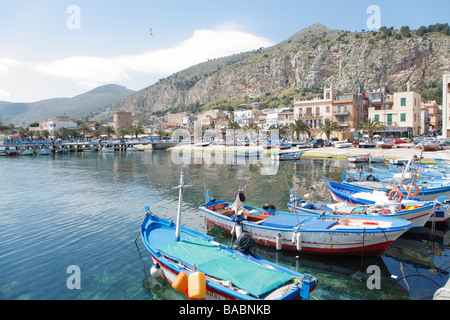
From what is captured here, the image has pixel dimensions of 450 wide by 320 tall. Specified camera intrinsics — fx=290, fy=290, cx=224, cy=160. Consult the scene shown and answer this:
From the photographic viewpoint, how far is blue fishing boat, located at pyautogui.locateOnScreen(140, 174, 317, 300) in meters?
8.85

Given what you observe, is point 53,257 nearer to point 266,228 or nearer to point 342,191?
point 266,228

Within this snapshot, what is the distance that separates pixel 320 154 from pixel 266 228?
1899 inches

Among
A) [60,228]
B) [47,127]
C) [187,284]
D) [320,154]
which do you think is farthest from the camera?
[47,127]

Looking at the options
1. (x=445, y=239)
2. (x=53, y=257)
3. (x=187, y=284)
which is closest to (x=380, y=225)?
(x=445, y=239)

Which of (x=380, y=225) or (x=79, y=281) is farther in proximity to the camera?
(x=380, y=225)

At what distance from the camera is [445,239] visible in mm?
16422

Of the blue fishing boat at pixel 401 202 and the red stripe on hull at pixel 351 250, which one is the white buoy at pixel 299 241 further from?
the blue fishing boat at pixel 401 202

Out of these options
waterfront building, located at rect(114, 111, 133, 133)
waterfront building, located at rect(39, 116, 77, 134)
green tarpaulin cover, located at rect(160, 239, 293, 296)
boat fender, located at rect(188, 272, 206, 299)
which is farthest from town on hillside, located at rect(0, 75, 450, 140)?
waterfront building, located at rect(39, 116, 77, 134)

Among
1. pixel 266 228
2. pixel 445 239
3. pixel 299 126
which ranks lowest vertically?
pixel 445 239

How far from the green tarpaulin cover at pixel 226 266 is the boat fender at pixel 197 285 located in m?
0.59

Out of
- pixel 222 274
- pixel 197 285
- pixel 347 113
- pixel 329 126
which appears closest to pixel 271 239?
pixel 222 274

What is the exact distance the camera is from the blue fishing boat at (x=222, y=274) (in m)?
8.85

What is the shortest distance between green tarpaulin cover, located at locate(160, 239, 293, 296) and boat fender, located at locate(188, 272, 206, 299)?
59 centimetres

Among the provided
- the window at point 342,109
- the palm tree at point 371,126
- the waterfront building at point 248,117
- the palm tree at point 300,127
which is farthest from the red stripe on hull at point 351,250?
the waterfront building at point 248,117
